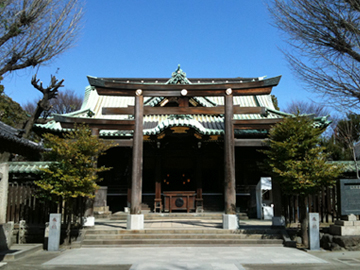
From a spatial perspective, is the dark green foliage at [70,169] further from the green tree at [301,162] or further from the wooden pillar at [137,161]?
the green tree at [301,162]

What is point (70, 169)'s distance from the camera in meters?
11.0

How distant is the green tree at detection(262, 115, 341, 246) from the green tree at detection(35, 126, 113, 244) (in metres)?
6.53

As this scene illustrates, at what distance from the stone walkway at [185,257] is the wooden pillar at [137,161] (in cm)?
259

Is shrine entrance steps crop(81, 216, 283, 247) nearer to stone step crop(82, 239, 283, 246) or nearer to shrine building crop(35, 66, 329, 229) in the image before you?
stone step crop(82, 239, 283, 246)

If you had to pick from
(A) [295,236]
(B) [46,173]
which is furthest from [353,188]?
(B) [46,173]

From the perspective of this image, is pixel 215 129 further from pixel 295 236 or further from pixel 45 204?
pixel 45 204

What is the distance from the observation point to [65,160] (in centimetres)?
1122

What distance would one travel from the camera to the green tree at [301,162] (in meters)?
10.9

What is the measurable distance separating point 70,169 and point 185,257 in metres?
4.92

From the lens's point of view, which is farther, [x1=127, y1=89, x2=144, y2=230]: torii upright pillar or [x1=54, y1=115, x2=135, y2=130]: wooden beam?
[x1=54, y1=115, x2=135, y2=130]: wooden beam

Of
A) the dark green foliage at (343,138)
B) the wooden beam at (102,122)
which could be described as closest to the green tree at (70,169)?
the wooden beam at (102,122)

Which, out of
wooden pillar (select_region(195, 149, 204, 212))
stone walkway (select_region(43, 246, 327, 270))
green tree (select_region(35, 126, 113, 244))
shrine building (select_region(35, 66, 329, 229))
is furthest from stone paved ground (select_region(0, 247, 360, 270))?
wooden pillar (select_region(195, 149, 204, 212))

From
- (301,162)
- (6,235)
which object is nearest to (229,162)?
(301,162)

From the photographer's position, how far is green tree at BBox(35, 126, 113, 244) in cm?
1099
